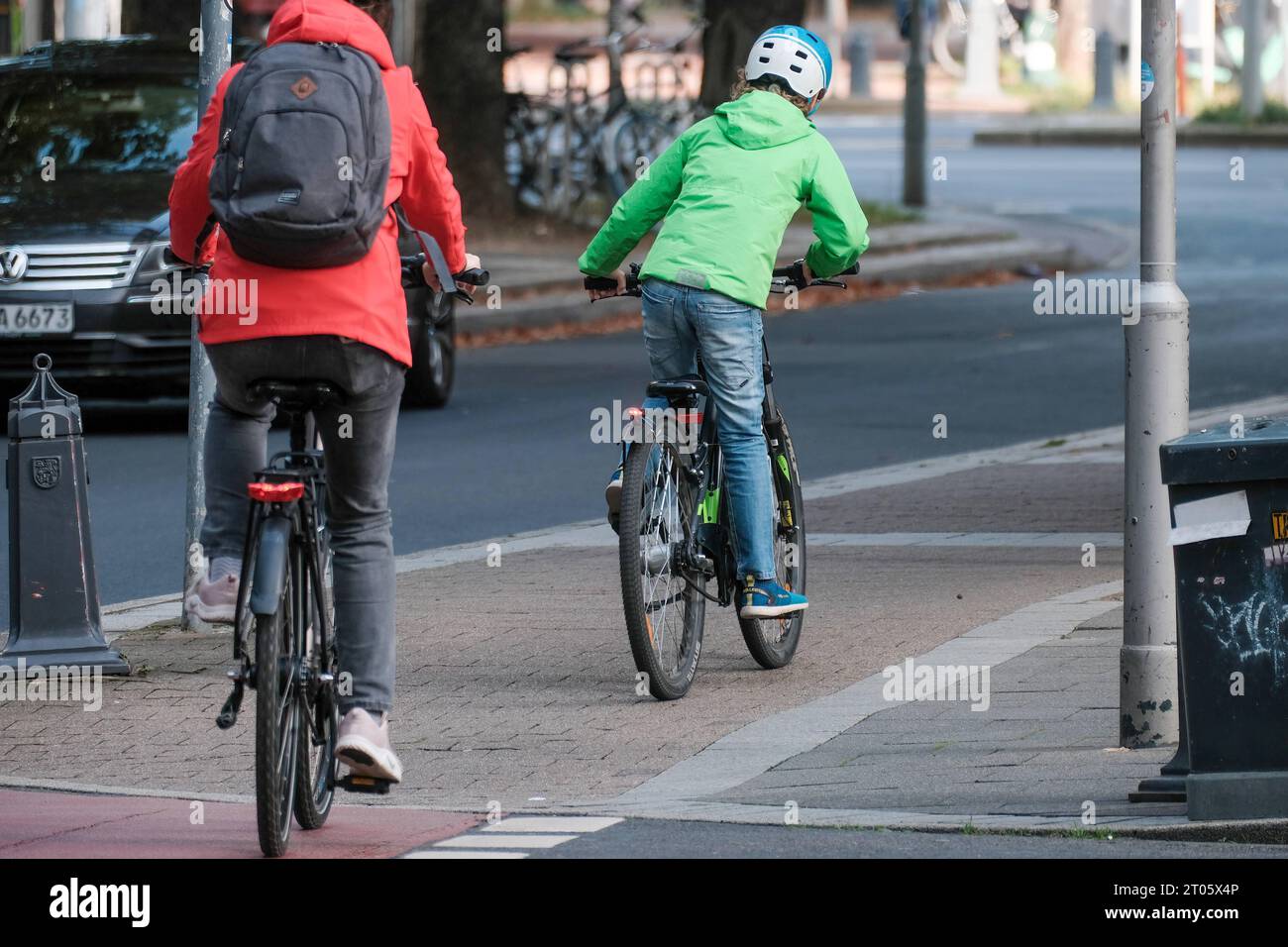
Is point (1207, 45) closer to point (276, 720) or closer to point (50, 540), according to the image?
point (50, 540)

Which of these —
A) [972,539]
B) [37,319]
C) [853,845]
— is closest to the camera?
[853,845]

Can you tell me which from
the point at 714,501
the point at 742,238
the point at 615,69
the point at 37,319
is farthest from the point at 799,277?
the point at 615,69

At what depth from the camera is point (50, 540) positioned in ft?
25.5

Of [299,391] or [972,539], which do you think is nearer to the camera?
[299,391]

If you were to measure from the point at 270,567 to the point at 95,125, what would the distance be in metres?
9.57

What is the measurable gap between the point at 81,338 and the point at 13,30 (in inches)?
457

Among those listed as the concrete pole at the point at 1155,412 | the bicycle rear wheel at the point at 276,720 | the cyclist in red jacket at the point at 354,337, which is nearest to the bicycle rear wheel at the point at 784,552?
the concrete pole at the point at 1155,412

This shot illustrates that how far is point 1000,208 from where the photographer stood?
26.5 meters

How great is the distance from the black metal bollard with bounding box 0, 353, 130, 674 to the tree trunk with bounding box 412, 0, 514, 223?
43.3 ft

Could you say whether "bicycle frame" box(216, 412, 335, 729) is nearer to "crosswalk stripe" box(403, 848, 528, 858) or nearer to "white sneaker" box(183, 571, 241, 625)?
"white sneaker" box(183, 571, 241, 625)

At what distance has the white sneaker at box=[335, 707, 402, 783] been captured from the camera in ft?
17.8

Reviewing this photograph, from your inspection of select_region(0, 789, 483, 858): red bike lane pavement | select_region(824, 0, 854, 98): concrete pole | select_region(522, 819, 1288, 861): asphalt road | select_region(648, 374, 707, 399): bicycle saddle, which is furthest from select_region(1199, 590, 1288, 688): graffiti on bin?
select_region(824, 0, 854, 98): concrete pole

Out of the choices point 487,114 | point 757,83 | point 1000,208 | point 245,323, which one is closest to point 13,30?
point 487,114

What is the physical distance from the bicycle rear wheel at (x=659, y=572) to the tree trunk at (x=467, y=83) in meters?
13.6
